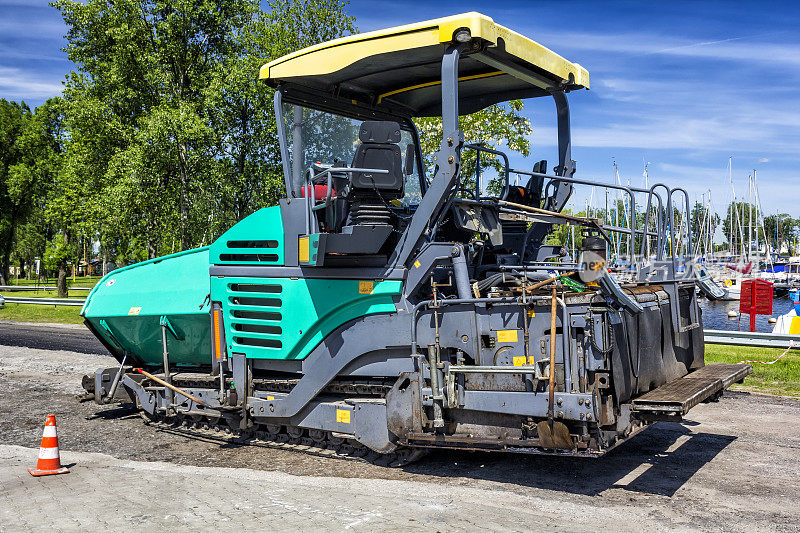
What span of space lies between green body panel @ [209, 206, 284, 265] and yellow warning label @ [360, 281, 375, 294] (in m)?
0.84

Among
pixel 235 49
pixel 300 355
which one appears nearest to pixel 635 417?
pixel 300 355

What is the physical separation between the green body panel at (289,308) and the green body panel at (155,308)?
55 centimetres

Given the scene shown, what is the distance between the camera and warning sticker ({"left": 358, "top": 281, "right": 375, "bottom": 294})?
19.7ft

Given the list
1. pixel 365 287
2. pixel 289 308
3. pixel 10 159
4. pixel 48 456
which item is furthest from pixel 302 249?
pixel 10 159

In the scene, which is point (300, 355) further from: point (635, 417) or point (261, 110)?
point (261, 110)

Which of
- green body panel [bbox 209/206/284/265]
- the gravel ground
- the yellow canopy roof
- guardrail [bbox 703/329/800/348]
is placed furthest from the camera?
guardrail [bbox 703/329/800/348]

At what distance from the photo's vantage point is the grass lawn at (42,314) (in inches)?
937

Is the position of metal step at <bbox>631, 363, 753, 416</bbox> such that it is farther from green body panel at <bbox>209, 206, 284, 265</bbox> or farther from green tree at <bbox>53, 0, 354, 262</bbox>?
green tree at <bbox>53, 0, 354, 262</bbox>

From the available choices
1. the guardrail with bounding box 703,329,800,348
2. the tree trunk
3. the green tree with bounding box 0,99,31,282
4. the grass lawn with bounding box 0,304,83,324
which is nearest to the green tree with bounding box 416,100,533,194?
the guardrail with bounding box 703,329,800,348

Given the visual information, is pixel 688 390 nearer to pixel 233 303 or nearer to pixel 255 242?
pixel 255 242

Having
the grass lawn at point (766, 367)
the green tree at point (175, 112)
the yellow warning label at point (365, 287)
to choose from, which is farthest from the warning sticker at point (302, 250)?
the green tree at point (175, 112)

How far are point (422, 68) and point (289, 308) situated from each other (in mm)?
2415

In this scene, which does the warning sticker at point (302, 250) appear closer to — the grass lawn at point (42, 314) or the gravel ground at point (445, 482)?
the gravel ground at point (445, 482)

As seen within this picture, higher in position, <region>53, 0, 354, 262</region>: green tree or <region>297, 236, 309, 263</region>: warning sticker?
<region>53, 0, 354, 262</region>: green tree
